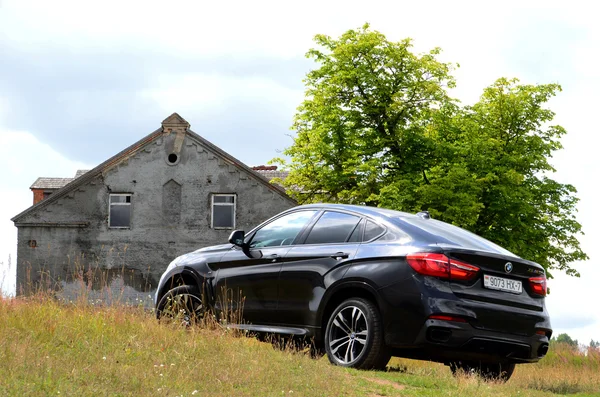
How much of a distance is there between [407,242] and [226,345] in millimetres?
2106

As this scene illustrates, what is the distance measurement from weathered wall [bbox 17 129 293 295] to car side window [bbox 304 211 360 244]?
30.1 metres

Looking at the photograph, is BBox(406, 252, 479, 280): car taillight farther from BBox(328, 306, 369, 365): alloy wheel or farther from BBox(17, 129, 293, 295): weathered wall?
BBox(17, 129, 293, 295): weathered wall

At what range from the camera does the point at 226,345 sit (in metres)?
8.18

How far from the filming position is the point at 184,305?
10.1 meters

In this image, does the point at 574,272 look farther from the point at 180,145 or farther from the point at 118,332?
the point at 118,332

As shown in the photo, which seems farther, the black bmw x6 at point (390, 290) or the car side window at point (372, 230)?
the car side window at point (372, 230)

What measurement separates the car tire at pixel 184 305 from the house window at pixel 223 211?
28826 millimetres

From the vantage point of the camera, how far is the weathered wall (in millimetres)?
38875

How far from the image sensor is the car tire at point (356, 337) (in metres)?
7.79

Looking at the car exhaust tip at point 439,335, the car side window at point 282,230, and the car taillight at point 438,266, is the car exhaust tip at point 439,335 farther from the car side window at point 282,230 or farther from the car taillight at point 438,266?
the car side window at point 282,230

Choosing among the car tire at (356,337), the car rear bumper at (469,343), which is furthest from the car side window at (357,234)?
the car rear bumper at (469,343)

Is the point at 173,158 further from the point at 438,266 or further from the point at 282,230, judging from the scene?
the point at 438,266

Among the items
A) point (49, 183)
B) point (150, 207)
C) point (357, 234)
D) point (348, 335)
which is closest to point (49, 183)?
point (49, 183)

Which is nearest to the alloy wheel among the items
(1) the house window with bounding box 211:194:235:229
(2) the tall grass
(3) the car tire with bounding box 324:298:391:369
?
(3) the car tire with bounding box 324:298:391:369
